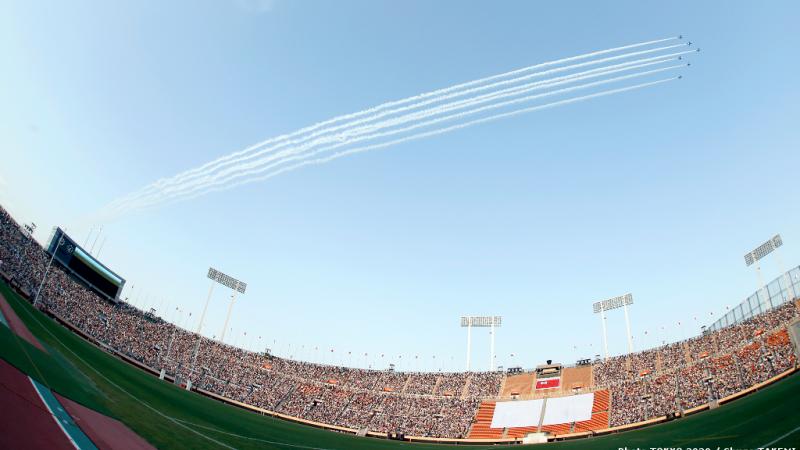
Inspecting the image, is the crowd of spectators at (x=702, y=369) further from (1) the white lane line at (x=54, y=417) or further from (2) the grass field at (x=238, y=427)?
(1) the white lane line at (x=54, y=417)

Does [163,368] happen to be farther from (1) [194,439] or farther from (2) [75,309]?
(1) [194,439]

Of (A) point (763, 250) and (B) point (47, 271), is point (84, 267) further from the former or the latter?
(A) point (763, 250)

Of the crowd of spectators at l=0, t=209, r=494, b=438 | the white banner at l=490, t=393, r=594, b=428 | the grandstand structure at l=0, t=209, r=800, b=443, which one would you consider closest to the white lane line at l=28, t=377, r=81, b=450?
the grandstand structure at l=0, t=209, r=800, b=443

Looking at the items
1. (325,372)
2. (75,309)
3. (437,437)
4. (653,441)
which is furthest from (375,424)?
(75,309)

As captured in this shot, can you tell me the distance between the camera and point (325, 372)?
85.7m

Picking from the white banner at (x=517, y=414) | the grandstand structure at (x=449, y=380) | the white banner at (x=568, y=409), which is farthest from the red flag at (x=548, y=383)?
the white banner at (x=517, y=414)

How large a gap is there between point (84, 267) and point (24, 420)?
7563 cm

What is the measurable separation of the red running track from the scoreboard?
64327 millimetres

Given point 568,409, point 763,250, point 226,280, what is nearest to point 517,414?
point 568,409

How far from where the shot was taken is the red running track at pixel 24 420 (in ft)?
36.8

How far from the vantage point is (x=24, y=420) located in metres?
12.8

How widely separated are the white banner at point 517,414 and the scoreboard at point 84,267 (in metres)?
71.3

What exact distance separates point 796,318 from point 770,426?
2994 cm

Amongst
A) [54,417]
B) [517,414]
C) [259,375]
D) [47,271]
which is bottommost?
[54,417]
